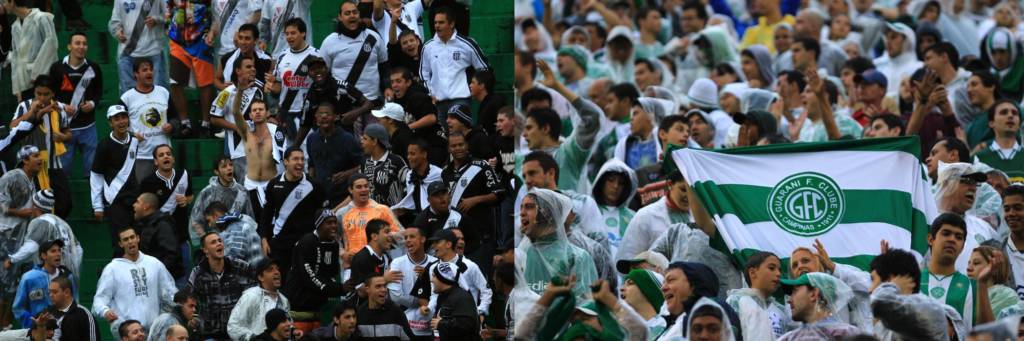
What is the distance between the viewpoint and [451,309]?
42.3 feet

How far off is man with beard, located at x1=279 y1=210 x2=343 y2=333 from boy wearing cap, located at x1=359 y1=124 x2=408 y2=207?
624 mm

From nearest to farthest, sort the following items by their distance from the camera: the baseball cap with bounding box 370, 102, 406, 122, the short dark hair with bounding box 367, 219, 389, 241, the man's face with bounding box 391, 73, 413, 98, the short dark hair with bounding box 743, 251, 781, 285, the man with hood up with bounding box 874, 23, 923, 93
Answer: the short dark hair with bounding box 743, 251, 781, 285, the short dark hair with bounding box 367, 219, 389, 241, the baseball cap with bounding box 370, 102, 406, 122, the man's face with bounding box 391, 73, 413, 98, the man with hood up with bounding box 874, 23, 923, 93

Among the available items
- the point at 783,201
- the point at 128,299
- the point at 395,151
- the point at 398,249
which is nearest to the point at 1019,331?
the point at 783,201

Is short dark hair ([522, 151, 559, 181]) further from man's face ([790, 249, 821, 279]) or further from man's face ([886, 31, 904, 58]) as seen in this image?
man's face ([886, 31, 904, 58])

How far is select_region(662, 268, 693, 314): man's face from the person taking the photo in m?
9.91

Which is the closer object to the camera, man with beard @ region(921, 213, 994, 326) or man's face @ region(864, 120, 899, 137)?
man with beard @ region(921, 213, 994, 326)

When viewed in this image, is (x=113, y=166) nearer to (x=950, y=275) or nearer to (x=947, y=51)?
(x=947, y=51)

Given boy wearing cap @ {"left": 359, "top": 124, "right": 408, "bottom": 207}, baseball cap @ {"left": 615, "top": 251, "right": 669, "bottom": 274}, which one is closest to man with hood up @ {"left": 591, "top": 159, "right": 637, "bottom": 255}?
baseball cap @ {"left": 615, "top": 251, "right": 669, "bottom": 274}

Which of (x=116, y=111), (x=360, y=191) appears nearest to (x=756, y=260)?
(x=360, y=191)

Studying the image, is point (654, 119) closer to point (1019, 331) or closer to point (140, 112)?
point (140, 112)

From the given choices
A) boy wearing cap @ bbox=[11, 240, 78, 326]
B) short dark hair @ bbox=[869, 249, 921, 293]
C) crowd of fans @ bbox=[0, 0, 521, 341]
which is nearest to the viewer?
short dark hair @ bbox=[869, 249, 921, 293]

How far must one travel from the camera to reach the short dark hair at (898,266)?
33.5 ft

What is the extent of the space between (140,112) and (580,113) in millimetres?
4332

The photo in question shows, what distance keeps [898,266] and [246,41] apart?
8446 mm
